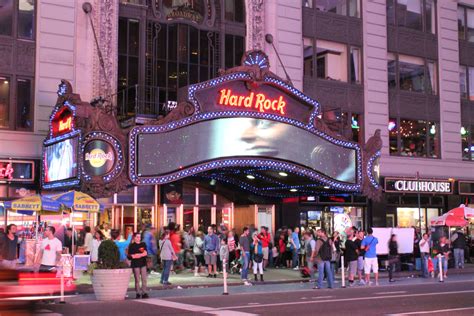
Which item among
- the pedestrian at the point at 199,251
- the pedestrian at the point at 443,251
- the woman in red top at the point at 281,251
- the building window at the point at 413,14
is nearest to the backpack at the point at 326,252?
the pedestrian at the point at 199,251

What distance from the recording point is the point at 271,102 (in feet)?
78.0

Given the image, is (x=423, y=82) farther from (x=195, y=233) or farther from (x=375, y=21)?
(x=195, y=233)

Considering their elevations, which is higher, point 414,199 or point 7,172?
point 7,172

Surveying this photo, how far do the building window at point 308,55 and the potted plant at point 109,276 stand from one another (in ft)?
53.6

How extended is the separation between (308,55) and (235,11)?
4131 mm

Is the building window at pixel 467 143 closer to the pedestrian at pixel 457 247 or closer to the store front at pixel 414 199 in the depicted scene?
the store front at pixel 414 199

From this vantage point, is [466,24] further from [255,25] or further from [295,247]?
[295,247]

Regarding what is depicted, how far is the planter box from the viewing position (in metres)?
17.3

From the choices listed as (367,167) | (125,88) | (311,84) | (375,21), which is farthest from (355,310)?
(375,21)

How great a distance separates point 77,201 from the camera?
19.9 meters

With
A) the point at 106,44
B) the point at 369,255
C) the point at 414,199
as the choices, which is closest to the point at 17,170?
the point at 106,44

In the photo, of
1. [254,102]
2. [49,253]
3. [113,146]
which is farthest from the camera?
[254,102]

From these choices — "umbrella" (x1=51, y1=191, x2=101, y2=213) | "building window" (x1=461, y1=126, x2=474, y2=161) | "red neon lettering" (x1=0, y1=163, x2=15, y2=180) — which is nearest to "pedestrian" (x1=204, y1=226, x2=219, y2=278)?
"umbrella" (x1=51, y1=191, x2=101, y2=213)

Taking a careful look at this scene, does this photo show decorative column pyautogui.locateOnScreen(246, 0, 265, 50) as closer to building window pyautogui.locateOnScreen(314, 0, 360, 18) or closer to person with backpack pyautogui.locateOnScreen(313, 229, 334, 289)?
building window pyautogui.locateOnScreen(314, 0, 360, 18)
